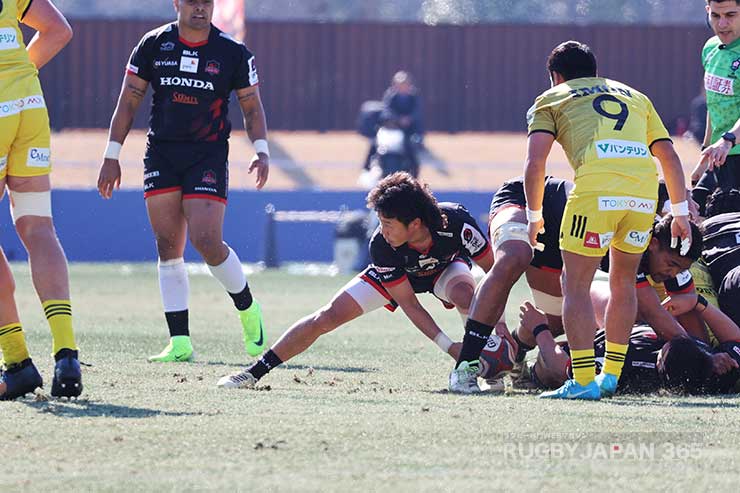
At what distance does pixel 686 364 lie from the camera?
6953mm

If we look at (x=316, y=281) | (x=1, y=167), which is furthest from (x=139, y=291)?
(x=1, y=167)

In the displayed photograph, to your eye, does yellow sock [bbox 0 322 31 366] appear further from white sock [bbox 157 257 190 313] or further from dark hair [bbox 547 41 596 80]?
dark hair [bbox 547 41 596 80]

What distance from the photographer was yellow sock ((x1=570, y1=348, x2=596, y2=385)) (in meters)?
6.62

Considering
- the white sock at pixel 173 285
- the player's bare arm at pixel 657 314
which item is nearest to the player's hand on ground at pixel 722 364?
the player's bare arm at pixel 657 314

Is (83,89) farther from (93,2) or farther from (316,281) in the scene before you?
(316,281)

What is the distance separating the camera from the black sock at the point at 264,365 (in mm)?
7145

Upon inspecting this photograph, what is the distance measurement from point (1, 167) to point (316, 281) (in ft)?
34.9

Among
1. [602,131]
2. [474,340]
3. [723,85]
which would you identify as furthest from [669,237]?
[723,85]

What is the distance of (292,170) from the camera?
2823 centimetres

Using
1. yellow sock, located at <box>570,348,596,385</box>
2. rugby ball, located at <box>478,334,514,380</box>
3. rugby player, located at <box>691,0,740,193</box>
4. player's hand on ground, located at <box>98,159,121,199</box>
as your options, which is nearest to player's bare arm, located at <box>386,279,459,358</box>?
rugby ball, located at <box>478,334,514,380</box>

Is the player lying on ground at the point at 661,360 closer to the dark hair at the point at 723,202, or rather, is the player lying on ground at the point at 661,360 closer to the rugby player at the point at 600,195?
the rugby player at the point at 600,195

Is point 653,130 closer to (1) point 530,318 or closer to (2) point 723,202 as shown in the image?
(1) point 530,318

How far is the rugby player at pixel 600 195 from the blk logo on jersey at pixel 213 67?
260cm

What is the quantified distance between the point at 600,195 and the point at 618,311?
65cm
